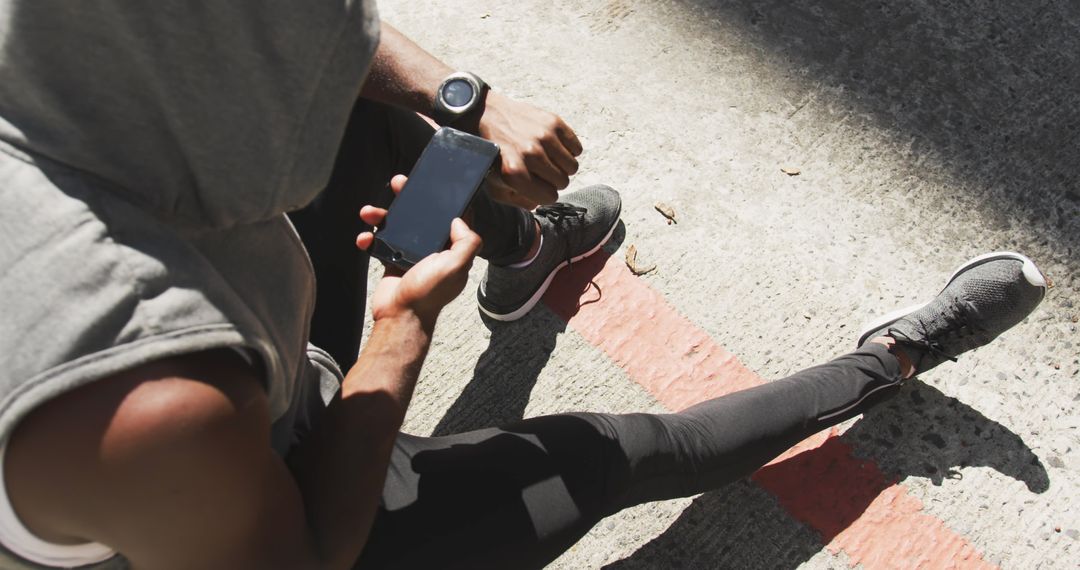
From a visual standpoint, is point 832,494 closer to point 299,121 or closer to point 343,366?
point 343,366

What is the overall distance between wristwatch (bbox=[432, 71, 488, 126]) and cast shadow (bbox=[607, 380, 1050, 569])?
4.05ft

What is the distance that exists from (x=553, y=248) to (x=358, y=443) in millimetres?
1264

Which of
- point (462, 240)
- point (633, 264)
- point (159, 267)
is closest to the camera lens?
point (159, 267)

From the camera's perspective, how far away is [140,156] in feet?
3.18

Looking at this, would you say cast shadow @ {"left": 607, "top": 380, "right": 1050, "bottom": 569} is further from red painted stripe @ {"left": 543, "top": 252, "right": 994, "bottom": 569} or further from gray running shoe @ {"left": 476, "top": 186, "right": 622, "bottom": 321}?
gray running shoe @ {"left": 476, "top": 186, "right": 622, "bottom": 321}

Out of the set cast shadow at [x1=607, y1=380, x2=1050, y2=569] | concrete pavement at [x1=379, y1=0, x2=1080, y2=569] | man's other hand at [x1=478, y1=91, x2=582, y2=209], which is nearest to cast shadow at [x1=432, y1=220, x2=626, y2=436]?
concrete pavement at [x1=379, y1=0, x2=1080, y2=569]

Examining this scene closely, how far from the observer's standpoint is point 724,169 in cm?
278

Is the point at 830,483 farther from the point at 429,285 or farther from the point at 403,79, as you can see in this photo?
the point at 403,79

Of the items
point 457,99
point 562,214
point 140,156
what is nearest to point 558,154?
point 457,99

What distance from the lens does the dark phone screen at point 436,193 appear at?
166 cm

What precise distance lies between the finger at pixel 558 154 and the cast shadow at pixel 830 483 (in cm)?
102

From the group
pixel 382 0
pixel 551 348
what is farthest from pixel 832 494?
Result: pixel 382 0

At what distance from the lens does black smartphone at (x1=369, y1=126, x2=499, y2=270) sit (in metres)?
1.65

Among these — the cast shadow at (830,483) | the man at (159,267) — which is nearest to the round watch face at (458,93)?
the man at (159,267)
